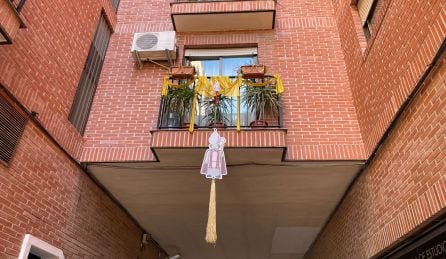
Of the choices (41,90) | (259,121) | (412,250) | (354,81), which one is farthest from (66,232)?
(354,81)

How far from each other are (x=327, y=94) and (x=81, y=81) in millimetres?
4616

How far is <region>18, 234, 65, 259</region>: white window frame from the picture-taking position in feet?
14.7

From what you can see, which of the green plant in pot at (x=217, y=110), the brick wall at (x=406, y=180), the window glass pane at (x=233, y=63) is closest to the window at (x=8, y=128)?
the green plant in pot at (x=217, y=110)

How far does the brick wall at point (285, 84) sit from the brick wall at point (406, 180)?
796 millimetres

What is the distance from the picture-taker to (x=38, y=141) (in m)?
4.98

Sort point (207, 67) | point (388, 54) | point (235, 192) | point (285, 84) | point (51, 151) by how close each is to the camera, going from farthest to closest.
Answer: point (207, 67) → point (235, 192) → point (285, 84) → point (51, 151) → point (388, 54)

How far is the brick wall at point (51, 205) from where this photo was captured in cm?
434

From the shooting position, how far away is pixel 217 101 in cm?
639

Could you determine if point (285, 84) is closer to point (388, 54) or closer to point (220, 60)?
point (220, 60)

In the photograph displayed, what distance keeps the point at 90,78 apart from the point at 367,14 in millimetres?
5347

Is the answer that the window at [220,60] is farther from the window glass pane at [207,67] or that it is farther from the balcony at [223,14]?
the balcony at [223,14]

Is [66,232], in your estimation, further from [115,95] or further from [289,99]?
[289,99]

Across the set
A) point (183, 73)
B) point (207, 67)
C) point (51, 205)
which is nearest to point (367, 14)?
point (207, 67)

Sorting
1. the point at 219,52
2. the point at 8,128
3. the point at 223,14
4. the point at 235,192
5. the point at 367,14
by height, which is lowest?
the point at 8,128
